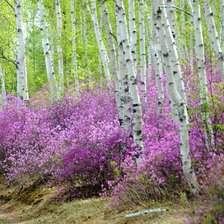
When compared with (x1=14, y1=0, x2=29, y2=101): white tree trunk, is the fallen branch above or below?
below

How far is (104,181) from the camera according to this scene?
8531mm

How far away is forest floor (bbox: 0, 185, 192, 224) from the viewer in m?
5.95

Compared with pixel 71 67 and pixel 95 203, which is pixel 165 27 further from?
pixel 71 67

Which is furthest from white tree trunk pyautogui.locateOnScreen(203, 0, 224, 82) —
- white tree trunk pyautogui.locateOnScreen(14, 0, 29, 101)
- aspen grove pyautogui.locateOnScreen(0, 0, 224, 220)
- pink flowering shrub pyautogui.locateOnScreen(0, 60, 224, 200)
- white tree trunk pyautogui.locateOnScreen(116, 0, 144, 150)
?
white tree trunk pyautogui.locateOnScreen(14, 0, 29, 101)

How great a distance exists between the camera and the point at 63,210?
819 cm

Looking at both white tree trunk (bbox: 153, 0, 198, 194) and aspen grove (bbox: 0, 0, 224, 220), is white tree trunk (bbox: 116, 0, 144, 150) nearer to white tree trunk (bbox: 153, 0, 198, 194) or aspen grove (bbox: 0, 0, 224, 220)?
aspen grove (bbox: 0, 0, 224, 220)

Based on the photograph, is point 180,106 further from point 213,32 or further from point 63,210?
point 213,32

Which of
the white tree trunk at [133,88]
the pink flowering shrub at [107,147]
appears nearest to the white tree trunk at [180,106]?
the pink flowering shrub at [107,147]

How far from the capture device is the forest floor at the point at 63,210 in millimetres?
5955

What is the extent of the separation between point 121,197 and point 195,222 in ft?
9.80

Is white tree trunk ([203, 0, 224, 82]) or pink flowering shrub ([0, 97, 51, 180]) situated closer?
white tree trunk ([203, 0, 224, 82])

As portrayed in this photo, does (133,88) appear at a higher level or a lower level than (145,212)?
higher

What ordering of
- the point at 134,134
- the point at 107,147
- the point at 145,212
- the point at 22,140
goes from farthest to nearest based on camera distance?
the point at 22,140 < the point at 107,147 < the point at 134,134 < the point at 145,212

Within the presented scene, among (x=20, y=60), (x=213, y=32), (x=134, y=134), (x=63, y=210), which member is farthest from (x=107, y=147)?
(x=20, y=60)
